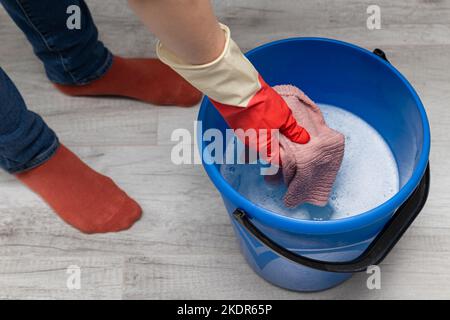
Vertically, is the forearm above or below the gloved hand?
above

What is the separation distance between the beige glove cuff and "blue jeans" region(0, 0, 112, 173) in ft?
1.24

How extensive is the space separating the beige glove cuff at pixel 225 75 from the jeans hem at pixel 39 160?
46 cm

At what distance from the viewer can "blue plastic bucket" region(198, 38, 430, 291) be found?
2.55ft

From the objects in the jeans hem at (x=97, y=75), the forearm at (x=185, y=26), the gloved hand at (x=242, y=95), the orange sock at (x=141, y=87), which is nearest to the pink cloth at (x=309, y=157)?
the gloved hand at (x=242, y=95)

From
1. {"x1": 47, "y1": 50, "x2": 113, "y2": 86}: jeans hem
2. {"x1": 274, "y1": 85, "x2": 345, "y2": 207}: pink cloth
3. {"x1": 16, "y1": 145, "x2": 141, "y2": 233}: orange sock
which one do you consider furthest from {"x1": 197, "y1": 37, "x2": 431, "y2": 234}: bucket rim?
{"x1": 47, "y1": 50, "x2": 113, "y2": 86}: jeans hem

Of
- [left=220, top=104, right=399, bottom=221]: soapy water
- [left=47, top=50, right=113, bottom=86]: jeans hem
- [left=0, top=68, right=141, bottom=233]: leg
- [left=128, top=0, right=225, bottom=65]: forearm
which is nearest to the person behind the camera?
[left=128, top=0, right=225, bottom=65]: forearm

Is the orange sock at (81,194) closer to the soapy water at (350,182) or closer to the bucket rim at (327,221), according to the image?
the soapy water at (350,182)

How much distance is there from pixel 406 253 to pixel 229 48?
545mm

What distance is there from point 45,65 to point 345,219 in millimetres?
727

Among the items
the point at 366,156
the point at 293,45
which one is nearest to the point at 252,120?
the point at 293,45

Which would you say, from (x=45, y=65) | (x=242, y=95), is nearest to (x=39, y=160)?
(x=45, y=65)

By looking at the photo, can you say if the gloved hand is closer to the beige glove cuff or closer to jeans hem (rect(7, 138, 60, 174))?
the beige glove cuff

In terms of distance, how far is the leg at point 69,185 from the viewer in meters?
1.09

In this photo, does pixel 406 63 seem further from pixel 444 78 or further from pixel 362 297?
pixel 362 297
